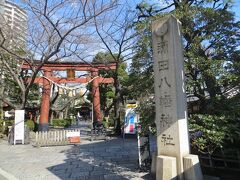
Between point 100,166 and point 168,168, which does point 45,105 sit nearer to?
point 100,166

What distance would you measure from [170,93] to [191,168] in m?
1.71

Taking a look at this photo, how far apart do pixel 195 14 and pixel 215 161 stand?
4173 mm

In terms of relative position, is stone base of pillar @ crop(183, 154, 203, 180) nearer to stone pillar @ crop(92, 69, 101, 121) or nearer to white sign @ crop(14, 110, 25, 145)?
white sign @ crop(14, 110, 25, 145)

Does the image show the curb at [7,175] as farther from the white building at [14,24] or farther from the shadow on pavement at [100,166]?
the white building at [14,24]

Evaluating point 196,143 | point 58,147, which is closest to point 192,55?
point 196,143

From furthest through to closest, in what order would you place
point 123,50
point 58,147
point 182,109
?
point 123,50 → point 58,147 → point 182,109

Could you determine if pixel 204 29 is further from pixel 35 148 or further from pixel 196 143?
pixel 35 148

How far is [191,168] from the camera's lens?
6.24 metres

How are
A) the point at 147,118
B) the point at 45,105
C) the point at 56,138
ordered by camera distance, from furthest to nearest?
the point at 45,105 < the point at 56,138 < the point at 147,118

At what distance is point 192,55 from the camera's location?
301 inches

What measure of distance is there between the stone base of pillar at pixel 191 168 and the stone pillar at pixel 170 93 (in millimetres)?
90

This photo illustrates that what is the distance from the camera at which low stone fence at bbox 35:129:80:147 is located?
1538 cm

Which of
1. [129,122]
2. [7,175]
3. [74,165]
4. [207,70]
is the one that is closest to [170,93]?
[207,70]

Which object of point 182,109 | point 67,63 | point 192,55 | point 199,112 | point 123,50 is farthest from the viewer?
point 67,63
